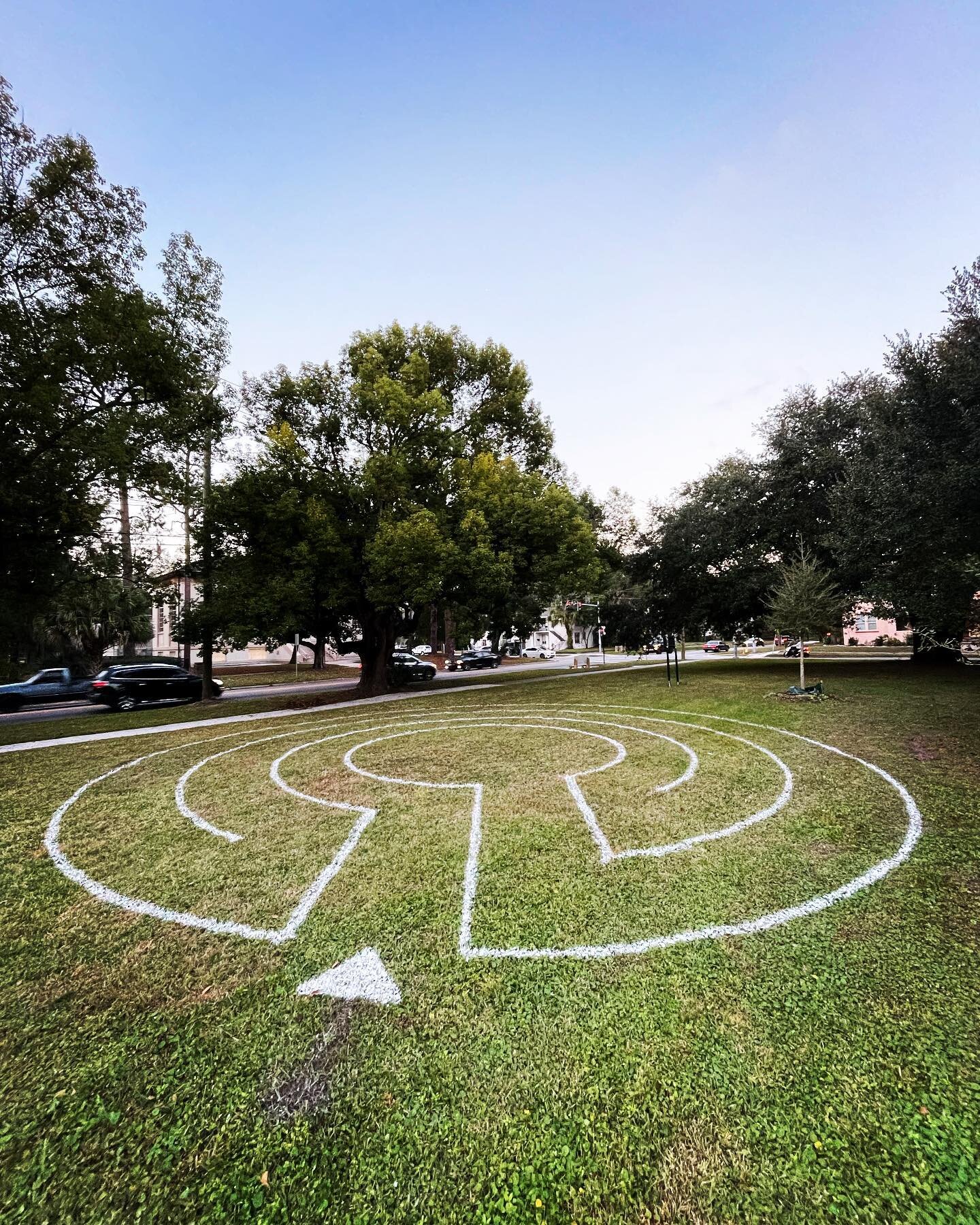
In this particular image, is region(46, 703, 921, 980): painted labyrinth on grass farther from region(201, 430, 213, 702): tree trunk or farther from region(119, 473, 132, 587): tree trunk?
region(119, 473, 132, 587): tree trunk

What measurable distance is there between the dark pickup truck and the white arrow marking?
21570 millimetres

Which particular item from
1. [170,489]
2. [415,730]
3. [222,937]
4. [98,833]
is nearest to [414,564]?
[415,730]

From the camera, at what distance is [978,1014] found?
2980 mm

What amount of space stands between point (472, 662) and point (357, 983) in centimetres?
3504

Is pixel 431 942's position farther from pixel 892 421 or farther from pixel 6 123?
pixel 892 421

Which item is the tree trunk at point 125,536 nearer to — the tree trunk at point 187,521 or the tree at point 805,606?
the tree trunk at point 187,521

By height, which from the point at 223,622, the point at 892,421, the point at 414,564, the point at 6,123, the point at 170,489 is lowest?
the point at 223,622

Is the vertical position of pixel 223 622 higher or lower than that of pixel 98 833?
higher

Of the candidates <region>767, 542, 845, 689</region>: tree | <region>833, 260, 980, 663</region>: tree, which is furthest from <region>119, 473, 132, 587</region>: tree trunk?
<region>833, 260, 980, 663</region>: tree

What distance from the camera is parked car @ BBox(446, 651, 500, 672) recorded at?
38.2 m

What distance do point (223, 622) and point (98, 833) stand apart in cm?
1140

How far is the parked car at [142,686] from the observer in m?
18.0

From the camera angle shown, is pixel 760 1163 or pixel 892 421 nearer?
pixel 760 1163

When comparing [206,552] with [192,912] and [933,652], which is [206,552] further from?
[933,652]
